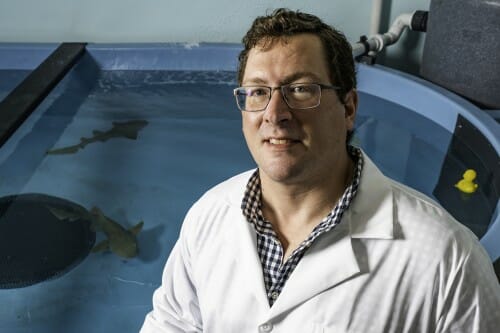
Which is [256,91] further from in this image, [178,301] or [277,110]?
[178,301]

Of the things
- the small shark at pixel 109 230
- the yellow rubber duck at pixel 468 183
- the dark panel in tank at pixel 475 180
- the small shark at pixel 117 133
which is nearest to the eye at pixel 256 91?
the small shark at pixel 109 230

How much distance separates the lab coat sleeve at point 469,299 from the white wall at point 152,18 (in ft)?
9.81

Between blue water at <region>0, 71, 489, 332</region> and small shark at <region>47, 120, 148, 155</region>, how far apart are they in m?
0.04

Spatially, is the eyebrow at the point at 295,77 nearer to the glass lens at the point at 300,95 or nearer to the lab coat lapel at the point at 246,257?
the glass lens at the point at 300,95

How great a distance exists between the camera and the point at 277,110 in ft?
3.21

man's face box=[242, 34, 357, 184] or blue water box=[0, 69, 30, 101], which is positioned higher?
man's face box=[242, 34, 357, 184]

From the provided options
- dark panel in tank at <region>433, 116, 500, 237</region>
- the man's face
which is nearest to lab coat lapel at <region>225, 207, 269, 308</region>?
the man's face

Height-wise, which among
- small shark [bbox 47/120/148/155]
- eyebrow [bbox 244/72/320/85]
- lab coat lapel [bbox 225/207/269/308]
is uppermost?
eyebrow [bbox 244/72/320/85]

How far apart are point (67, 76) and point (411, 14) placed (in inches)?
94.8

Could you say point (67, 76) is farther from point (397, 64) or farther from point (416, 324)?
point (416, 324)

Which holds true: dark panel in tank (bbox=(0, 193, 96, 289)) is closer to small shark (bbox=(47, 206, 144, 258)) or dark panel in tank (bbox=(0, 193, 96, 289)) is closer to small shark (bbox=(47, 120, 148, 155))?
small shark (bbox=(47, 206, 144, 258))

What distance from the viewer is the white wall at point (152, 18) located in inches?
145

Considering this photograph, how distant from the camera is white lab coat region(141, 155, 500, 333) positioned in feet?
2.99

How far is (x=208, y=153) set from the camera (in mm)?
2984
